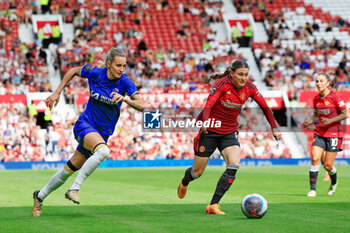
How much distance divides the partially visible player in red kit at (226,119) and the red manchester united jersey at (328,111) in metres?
4.21

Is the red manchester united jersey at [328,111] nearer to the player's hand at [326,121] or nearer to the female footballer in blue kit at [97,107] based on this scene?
the player's hand at [326,121]

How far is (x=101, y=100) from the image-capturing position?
10.0 meters

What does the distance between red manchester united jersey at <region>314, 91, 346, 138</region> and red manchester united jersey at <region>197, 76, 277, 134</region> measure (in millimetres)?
4203

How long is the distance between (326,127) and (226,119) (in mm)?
4627

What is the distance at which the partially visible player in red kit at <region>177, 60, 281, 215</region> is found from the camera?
1048 cm

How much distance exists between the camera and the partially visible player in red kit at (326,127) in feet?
47.5

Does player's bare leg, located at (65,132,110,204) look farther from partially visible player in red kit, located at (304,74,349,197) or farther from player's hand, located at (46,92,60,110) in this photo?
partially visible player in red kit, located at (304,74,349,197)

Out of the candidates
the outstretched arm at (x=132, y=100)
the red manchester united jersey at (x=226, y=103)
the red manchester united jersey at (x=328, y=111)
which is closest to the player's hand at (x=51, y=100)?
the outstretched arm at (x=132, y=100)

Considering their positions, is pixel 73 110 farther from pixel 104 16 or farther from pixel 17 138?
pixel 104 16

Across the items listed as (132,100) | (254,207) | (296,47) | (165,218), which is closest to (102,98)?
(132,100)

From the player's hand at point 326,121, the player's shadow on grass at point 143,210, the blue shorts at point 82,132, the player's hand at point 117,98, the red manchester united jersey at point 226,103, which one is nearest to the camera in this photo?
the player's hand at point 117,98

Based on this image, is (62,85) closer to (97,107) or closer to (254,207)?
(97,107)

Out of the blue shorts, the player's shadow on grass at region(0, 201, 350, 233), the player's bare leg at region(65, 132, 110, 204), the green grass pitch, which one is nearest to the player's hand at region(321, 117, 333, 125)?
the green grass pitch

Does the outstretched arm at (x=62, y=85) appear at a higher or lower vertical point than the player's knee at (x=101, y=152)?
higher
